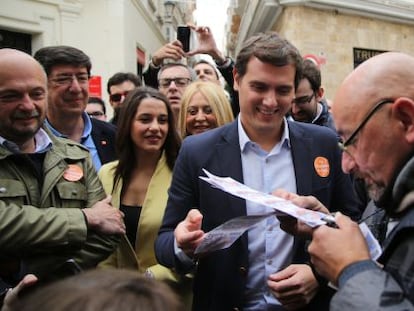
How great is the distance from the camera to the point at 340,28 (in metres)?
13.3

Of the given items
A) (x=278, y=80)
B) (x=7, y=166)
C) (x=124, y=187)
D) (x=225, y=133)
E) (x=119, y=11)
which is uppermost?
(x=119, y=11)

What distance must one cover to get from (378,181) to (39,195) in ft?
5.34

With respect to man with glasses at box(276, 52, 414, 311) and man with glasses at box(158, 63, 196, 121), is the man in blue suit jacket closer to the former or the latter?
man with glasses at box(276, 52, 414, 311)

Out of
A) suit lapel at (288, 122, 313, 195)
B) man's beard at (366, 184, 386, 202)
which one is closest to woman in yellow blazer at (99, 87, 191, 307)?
suit lapel at (288, 122, 313, 195)

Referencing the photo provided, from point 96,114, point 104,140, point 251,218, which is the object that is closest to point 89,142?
point 104,140

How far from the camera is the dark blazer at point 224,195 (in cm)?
224

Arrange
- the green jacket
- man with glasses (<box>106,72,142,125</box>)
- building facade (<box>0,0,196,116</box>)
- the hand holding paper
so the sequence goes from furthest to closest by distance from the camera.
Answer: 1. building facade (<box>0,0,196,116</box>)
2. man with glasses (<box>106,72,142,125</box>)
3. the green jacket
4. the hand holding paper

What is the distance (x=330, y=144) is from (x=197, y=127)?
1.43 meters

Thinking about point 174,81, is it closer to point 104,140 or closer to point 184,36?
point 184,36

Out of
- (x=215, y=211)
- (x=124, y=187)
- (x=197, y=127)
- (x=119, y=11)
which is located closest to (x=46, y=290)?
(x=215, y=211)

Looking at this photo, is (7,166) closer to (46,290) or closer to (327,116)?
(46,290)

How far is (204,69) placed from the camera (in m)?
5.16

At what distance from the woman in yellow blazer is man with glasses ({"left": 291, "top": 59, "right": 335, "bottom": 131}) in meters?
1.46

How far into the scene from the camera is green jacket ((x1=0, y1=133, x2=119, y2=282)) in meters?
2.18
